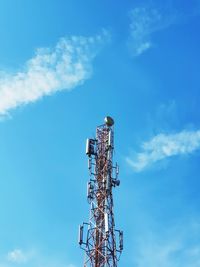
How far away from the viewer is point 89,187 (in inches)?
1592

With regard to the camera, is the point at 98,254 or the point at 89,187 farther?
the point at 89,187

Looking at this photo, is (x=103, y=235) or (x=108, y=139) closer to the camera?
(x=103, y=235)

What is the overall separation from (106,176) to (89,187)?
4.84 feet

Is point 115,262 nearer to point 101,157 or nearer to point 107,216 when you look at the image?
point 107,216

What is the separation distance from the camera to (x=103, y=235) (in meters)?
37.8

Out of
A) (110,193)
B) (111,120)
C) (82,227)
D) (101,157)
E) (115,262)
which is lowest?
(115,262)

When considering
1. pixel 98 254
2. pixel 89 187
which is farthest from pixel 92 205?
pixel 98 254

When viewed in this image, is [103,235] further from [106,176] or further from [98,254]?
[106,176]

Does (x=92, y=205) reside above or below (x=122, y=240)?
above

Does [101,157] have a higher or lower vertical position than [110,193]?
higher

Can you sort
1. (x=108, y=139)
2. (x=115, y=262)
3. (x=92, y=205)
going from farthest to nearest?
(x=108, y=139)
(x=92, y=205)
(x=115, y=262)

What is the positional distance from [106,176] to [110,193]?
1.38m

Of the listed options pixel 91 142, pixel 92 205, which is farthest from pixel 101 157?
pixel 92 205

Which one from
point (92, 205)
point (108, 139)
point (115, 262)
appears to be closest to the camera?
point (115, 262)
